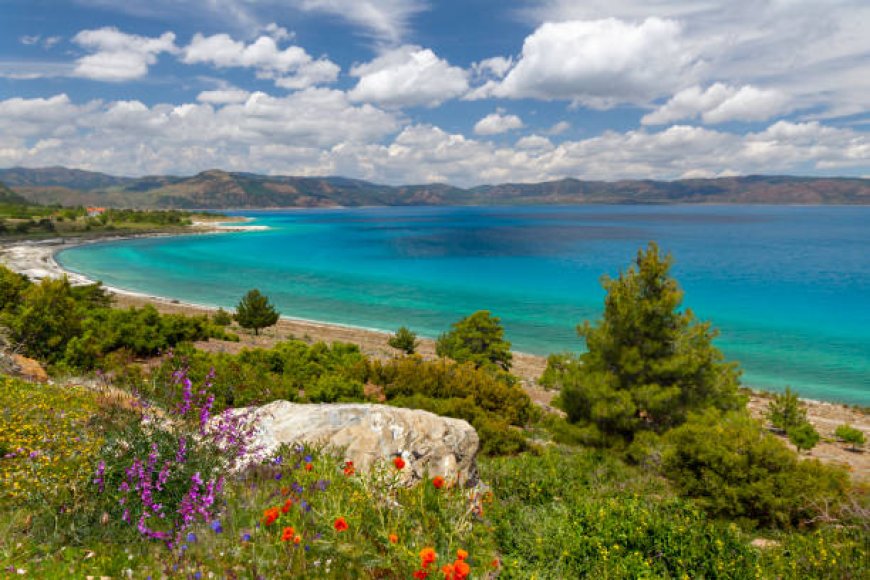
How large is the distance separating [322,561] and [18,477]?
151 inches

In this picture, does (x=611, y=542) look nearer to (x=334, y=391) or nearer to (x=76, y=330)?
(x=334, y=391)

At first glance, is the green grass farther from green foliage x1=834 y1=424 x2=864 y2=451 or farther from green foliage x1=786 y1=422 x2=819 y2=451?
green foliage x1=834 y1=424 x2=864 y2=451

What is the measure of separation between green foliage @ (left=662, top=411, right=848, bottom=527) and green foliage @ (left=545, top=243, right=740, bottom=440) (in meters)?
3.40

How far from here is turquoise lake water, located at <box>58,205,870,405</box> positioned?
41703 millimetres

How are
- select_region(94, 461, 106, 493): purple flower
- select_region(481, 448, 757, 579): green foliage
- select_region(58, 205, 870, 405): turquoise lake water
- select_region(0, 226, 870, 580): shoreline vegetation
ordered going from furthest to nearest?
select_region(58, 205, 870, 405): turquoise lake water, select_region(481, 448, 757, 579): green foliage, select_region(94, 461, 106, 493): purple flower, select_region(0, 226, 870, 580): shoreline vegetation

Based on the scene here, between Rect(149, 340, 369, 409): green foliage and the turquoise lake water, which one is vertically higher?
Rect(149, 340, 369, 409): green foliage

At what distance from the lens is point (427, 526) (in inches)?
198

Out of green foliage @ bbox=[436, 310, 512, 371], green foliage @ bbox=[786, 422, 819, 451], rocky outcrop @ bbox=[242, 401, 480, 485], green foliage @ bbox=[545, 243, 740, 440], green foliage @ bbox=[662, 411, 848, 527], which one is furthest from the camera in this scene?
green foliage @ bbox=[436, 310, 512, 371]

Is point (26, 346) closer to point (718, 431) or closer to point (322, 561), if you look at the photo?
point (322, 561)

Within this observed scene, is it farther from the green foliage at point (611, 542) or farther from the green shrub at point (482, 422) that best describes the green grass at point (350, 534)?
the green shrub at point (482, 422)

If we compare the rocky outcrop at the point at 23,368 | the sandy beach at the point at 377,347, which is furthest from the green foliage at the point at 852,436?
the rocky outcrop at the point at 23,368

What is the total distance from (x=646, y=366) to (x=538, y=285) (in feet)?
192

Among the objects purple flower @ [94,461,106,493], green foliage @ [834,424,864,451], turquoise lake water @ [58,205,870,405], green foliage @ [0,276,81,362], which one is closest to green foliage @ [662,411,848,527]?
purple flower @ [94,461,106,493]

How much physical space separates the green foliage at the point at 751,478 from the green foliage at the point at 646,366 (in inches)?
134
